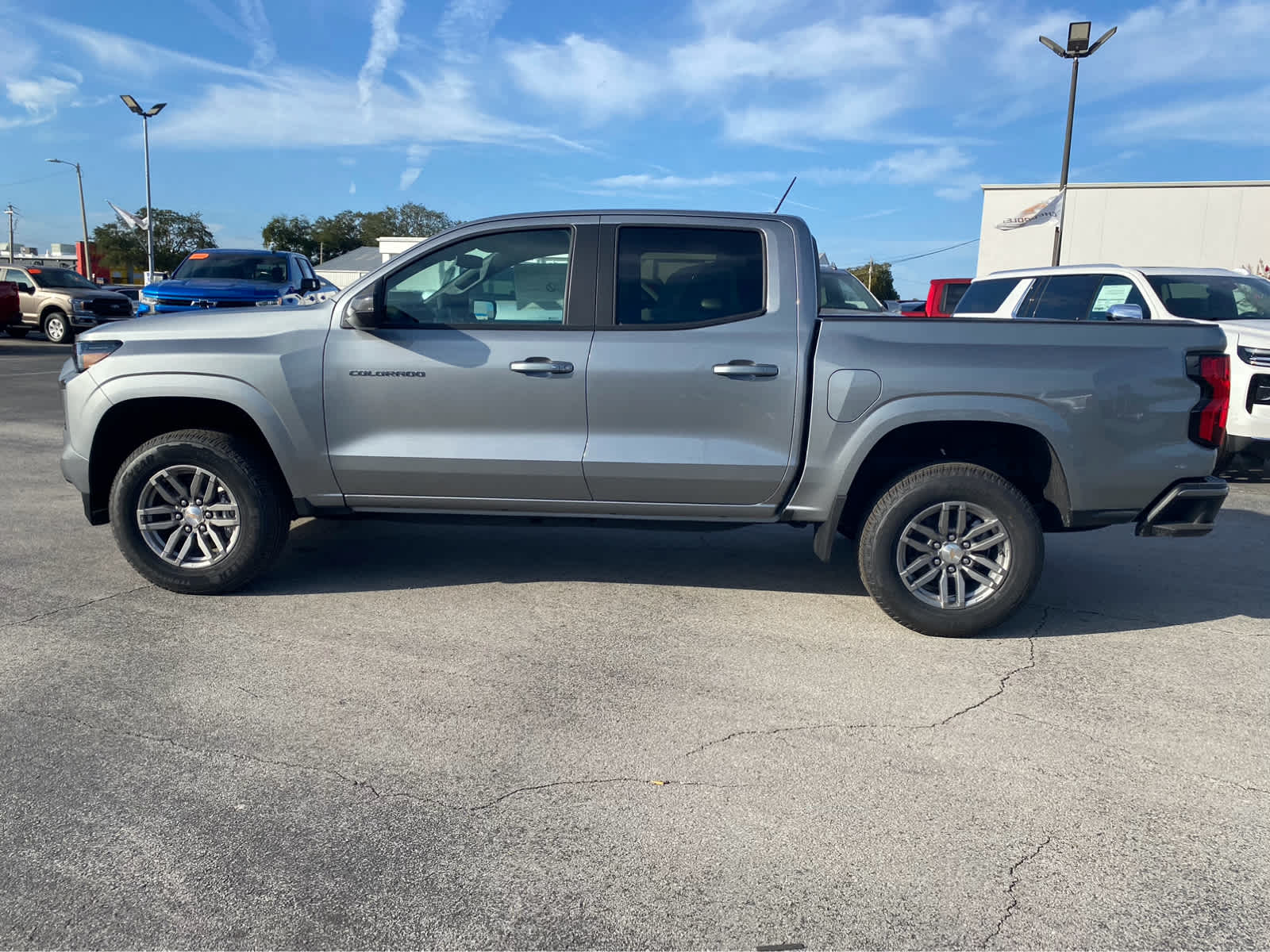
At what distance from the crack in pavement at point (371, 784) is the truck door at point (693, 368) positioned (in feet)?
5.94

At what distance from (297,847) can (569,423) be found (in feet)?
7.98

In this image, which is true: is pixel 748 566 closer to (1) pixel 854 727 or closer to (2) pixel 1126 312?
(1) pixel 854 727

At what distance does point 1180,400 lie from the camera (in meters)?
4.46

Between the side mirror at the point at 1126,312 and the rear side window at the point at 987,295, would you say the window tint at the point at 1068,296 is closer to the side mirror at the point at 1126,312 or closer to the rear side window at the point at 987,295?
the rear side window at the point at 987,295

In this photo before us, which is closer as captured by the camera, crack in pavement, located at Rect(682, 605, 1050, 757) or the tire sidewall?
crack in pavement, located at Rect(682, 605, 1050, 757)

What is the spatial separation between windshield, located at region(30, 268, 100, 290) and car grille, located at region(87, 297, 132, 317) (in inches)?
25.8

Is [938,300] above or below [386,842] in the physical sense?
above

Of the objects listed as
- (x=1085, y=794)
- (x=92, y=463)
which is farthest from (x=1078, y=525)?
(x=92, y=463)

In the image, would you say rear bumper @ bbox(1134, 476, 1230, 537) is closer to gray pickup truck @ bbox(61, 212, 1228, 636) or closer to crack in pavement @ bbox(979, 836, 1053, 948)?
gray pickup truck @ bbox(61, 212, 1228, 636)

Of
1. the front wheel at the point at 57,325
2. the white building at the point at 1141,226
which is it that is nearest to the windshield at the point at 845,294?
the white building at the point at 1141,226

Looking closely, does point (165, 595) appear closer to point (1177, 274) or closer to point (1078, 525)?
point (1078, 525)

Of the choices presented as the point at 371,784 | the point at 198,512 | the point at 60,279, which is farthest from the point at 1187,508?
the point at 60,279

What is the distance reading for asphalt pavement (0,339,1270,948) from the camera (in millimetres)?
2510

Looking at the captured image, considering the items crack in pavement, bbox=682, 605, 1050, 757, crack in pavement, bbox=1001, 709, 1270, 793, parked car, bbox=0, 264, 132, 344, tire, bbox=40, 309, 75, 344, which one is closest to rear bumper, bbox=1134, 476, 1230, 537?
crack in pavement, bbox=682, 605, 1050, 757
